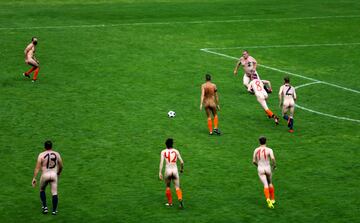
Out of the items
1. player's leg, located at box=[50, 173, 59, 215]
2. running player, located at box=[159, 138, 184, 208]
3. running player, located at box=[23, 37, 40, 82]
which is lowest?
player's leg, located at box=[50, 173, 59, 215]

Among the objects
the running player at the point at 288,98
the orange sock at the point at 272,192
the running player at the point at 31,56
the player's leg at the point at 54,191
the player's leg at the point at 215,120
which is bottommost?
the orange sock at the point at 272,192

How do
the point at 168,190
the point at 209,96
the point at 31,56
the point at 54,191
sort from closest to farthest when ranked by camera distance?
the point at 54,191, the point at 168,190, the point at 209,96, the point at 31,56

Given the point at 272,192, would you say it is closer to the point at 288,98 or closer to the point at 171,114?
the point at 288,98

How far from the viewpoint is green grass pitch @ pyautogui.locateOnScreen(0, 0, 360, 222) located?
3017 cm

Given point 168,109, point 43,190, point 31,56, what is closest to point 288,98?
point 168,109

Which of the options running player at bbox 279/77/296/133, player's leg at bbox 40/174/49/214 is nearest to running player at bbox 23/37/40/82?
running player at bbox 279/77/296/133

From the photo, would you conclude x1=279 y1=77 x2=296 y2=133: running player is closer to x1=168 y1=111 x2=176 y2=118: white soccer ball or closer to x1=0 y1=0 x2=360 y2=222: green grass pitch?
x1=0 y1=0 x2=360 y2=222: green grass pitch

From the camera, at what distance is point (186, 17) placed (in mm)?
66312

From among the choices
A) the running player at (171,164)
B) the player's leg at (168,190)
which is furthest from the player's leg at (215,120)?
the running player at (171,164)

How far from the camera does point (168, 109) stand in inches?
1670

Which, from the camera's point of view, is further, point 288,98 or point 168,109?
point 168,109

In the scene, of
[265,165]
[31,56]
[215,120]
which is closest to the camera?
[265,165]

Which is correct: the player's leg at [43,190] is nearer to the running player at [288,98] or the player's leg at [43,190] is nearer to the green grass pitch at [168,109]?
the green grass pitch at [168,109]

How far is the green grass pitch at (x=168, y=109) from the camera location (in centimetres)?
3017
